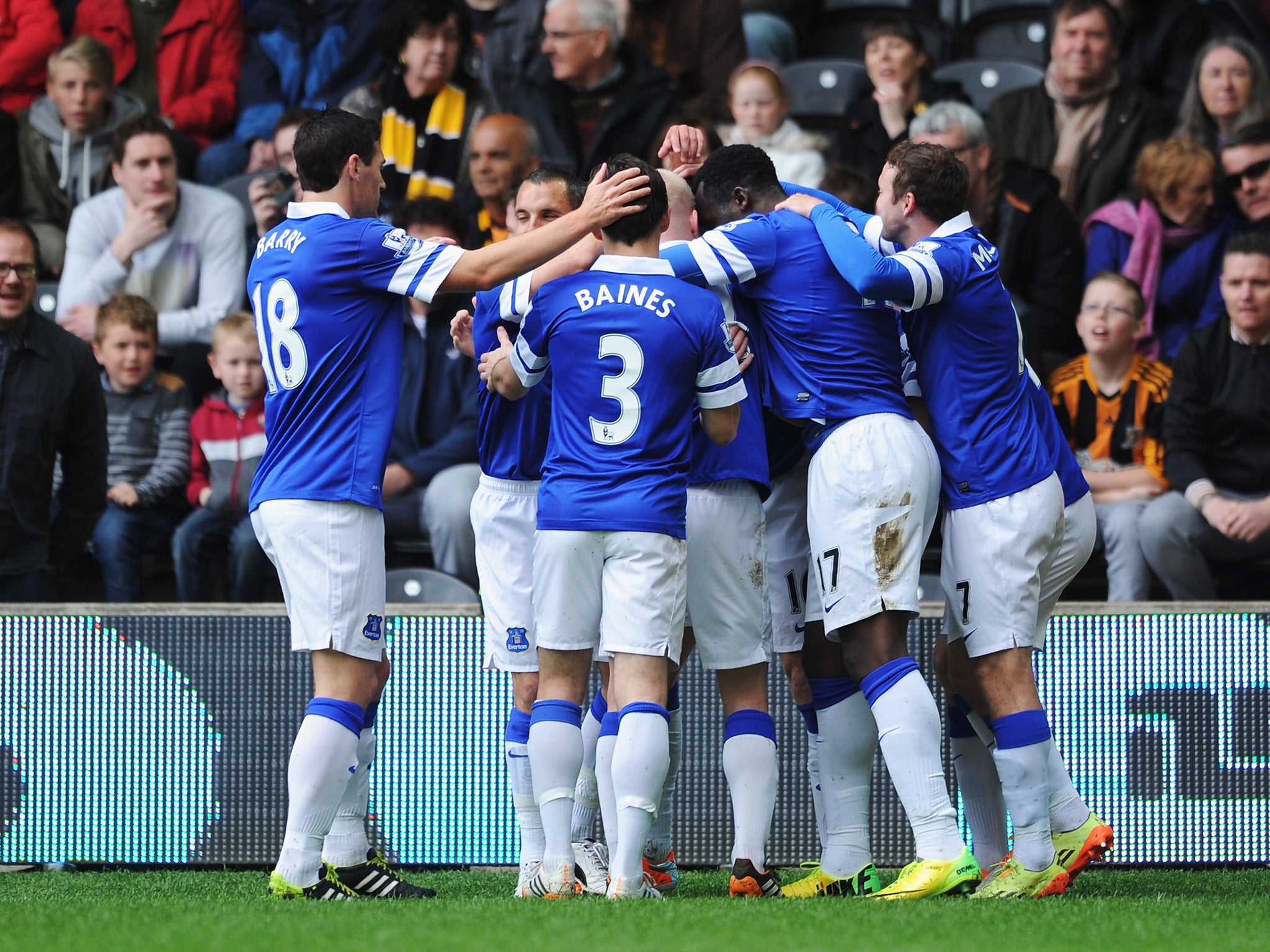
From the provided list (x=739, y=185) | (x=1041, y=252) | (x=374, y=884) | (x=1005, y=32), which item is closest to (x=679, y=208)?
(x=739, y=185)

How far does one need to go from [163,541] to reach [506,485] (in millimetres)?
2994

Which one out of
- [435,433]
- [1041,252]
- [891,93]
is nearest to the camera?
[435,433]

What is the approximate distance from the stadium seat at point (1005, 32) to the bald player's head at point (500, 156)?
3935 mm

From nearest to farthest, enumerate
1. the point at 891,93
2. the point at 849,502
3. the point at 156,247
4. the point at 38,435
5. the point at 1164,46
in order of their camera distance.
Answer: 1. the point at 849,502
2. the point at 38,435
3. the point at 156,247
4. the point at 891,93
5. the point at 1164,46

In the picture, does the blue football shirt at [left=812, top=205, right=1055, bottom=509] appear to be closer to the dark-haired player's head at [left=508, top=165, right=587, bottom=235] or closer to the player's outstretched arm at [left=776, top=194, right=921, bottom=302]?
the player's outstretched arm at [left=776, top=194, right=921, bottom=302]

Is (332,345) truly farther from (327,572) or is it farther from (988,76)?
(988,76)

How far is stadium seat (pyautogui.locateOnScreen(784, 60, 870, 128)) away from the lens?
420 inches

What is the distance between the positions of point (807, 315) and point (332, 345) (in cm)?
149

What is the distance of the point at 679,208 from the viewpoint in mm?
5422

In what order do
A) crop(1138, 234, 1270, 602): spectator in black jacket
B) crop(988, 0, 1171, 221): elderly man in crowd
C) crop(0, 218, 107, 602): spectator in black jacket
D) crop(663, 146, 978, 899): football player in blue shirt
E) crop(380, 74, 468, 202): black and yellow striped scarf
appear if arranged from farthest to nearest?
crop(380, 74, 468, 202): black and yellow striped scarf
crop(988, 0, 1171, 221): elderly man in crowd
crop(1138, 234, 1270, 602): spectator in black jacket
crop(0, 218, 107, 602): spectator in black jacket
crop(663, 146, 978, 899): football player in blue shirt

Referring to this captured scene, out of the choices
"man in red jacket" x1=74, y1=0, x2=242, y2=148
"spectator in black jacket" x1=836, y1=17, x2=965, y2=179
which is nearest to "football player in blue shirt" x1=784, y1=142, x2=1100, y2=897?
"spectator in black jacket" x1=836, y1=17, x2=965, y2=179

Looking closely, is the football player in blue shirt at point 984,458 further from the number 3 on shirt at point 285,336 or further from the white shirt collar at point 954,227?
the number 3 on shirt at point 285,336

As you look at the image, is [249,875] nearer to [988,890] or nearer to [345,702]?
[345,702]

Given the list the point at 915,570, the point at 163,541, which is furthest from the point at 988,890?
the point at 163,541
